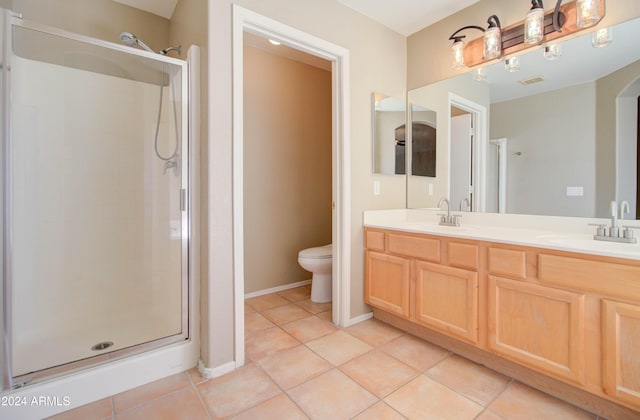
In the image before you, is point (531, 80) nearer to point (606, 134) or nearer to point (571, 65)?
point (571, 65)

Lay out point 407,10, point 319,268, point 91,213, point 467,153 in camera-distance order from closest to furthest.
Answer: point 91,213, point 407,10, point 467,153, point 319,268

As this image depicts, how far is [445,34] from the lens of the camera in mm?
2316

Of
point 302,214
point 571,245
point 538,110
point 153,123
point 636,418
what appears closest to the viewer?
point 636,418

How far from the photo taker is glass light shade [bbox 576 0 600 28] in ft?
5.29

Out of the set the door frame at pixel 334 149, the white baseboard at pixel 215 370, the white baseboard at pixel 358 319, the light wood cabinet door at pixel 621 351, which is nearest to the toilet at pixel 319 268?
the door frame at pixel 334 149

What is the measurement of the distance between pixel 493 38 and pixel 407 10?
2.19 ft

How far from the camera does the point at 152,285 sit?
2.10 meters

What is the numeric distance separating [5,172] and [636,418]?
298cm

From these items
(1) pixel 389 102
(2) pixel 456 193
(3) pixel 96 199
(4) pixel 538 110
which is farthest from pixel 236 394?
(4) pixel 538 110

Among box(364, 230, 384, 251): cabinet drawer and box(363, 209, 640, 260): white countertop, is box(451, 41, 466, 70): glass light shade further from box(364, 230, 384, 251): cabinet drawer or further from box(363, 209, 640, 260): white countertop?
box(364, 230, 384, 251): cabinet drawer

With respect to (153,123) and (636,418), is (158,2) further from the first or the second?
(636,418)

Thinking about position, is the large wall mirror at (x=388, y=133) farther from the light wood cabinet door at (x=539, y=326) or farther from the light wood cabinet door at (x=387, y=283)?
the light wood cabinet door at (x=539, y=326)

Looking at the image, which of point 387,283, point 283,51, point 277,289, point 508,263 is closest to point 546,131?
point 508,263

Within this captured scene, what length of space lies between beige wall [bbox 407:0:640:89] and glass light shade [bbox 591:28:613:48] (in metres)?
0.04
